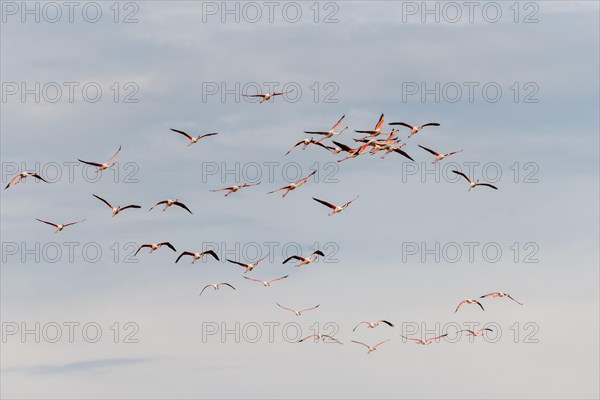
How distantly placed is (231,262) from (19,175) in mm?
30098

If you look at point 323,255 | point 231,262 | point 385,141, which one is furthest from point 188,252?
point 385,141

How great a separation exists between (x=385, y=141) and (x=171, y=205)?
27730 millimetres

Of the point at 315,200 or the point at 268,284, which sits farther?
the point at 268,284

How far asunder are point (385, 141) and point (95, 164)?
36309 mm

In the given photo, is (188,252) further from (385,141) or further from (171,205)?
(385,141)

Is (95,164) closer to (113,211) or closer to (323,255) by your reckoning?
(113,211)

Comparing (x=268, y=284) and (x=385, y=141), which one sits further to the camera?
(x=268, y=284)

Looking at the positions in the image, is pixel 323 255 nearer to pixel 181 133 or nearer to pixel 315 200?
pixel 315 200

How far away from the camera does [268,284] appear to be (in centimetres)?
16912

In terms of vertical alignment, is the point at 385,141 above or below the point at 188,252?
above

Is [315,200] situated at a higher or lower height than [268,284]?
higher

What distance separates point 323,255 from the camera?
157m

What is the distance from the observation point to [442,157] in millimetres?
165500

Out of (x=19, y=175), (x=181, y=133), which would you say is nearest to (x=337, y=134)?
(x=181, y=133)
